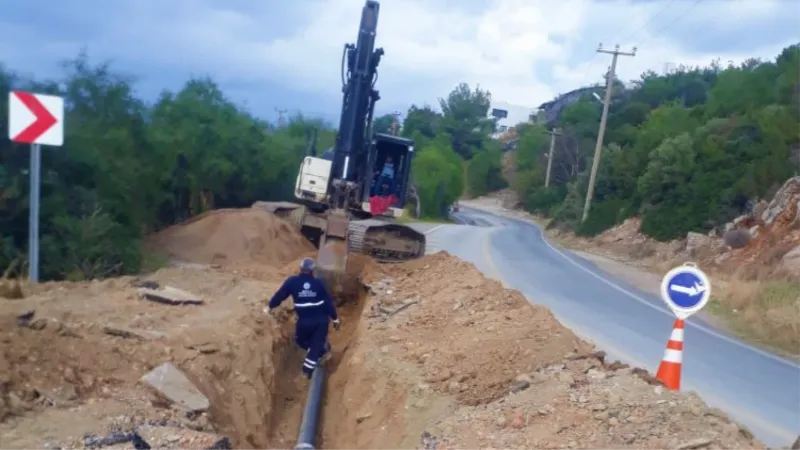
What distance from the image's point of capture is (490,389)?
24.9 feet

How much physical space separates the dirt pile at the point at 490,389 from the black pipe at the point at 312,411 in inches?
8.1

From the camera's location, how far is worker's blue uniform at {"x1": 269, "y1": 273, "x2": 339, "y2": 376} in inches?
414

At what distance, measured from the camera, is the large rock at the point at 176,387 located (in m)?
7.32

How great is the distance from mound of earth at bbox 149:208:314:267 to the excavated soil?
455cm

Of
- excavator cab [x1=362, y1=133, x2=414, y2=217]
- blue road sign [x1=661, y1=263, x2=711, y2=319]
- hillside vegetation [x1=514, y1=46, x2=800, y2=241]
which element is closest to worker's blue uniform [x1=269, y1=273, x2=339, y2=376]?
blue road sign [x1=661, y1=263, x2=711, y2=319]

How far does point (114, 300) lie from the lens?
10.4 m

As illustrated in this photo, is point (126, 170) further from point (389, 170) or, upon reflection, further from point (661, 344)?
point (661, 344)

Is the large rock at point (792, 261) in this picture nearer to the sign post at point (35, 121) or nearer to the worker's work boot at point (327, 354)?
the worker's work boot at point (327, 354)

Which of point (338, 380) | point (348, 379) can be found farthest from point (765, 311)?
point (348, 379)

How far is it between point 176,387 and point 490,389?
117 inches

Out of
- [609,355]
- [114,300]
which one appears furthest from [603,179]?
[114,300]

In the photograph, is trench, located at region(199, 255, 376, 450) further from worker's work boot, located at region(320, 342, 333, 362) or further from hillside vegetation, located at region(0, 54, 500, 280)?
hillside vegetation, located at region(0, 54, 500, 280)

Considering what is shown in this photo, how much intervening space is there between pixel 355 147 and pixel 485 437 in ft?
32.5

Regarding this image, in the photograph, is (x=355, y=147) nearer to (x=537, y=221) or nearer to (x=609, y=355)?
(x=609, y=355)
